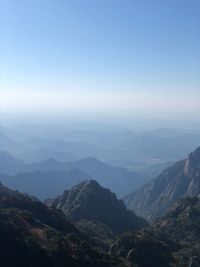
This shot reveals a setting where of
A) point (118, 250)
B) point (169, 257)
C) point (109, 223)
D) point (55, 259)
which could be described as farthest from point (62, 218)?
point (109, 223)

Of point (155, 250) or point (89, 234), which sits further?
point (89, 234)

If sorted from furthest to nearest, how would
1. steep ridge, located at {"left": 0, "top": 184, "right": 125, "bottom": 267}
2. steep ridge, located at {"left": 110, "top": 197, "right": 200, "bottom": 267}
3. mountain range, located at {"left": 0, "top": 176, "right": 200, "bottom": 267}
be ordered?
steep ridge, located at {"left": 110, "top": 197, "right": 200, "bottom": 267} → mountain range, located at {"left": 0, "top": 176, "right": 200, "bottom": 267} → steep ridge, located at {"left": 0, "top": 184, "right": 125, "bottom": 267}

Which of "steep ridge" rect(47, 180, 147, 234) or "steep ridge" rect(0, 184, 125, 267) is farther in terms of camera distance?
"steep ridge" rect(47, 180, 147, 234)

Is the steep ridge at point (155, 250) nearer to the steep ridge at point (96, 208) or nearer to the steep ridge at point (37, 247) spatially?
the steep ridge at point (37, 247)

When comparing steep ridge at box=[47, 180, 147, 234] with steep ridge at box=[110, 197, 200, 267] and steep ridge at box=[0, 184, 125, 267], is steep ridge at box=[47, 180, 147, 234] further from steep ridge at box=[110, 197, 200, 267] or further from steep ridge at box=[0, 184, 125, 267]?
steep ridge at box=[0, 184, 125, 267]

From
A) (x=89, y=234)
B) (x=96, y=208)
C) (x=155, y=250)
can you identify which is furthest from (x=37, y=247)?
(x=96, y=208)

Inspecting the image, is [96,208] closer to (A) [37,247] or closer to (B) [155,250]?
(B) [155,250]

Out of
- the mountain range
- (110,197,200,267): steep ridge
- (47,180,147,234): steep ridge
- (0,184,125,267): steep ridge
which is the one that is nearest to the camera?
(0,184,125,267): steep ridge

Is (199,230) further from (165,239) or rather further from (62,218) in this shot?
(62,218)

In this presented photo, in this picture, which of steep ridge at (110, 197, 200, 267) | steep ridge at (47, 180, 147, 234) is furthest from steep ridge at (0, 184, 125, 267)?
steep ridge at (47, 180, 147, 234)
